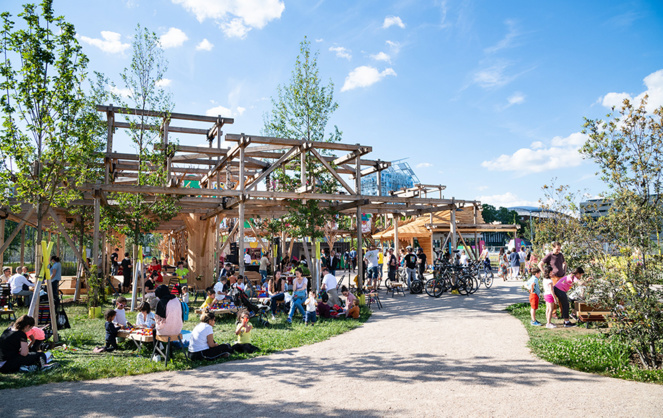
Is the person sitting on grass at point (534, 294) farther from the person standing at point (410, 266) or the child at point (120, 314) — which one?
the child at point (120, 314)

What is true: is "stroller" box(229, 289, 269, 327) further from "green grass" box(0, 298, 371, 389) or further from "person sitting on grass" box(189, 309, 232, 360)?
"person sitting on grass" box(189, 309, 232, 360)

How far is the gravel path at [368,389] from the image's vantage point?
4418 mm

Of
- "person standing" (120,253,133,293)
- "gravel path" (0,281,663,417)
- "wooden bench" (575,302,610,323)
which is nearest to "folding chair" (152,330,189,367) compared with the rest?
"gravel path" (0,281,663,417)

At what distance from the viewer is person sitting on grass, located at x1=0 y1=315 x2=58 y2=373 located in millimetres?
Answer: 5945

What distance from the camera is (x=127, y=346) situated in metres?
7.61

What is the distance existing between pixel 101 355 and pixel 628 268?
777 centimetres

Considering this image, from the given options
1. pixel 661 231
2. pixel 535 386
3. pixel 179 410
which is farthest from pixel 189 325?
pixel 661 231

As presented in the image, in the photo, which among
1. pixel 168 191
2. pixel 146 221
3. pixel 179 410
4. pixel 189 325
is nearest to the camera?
pixel 179 410

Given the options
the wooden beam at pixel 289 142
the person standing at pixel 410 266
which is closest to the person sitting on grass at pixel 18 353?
the wooden beam at pixel 289 142

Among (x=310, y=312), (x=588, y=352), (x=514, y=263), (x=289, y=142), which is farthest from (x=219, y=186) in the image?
(x=514, y=263)

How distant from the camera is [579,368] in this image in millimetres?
5781

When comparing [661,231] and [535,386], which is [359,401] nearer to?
[535,386]

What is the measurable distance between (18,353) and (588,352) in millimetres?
7999

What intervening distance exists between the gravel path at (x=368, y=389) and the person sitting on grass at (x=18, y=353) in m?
0.89
